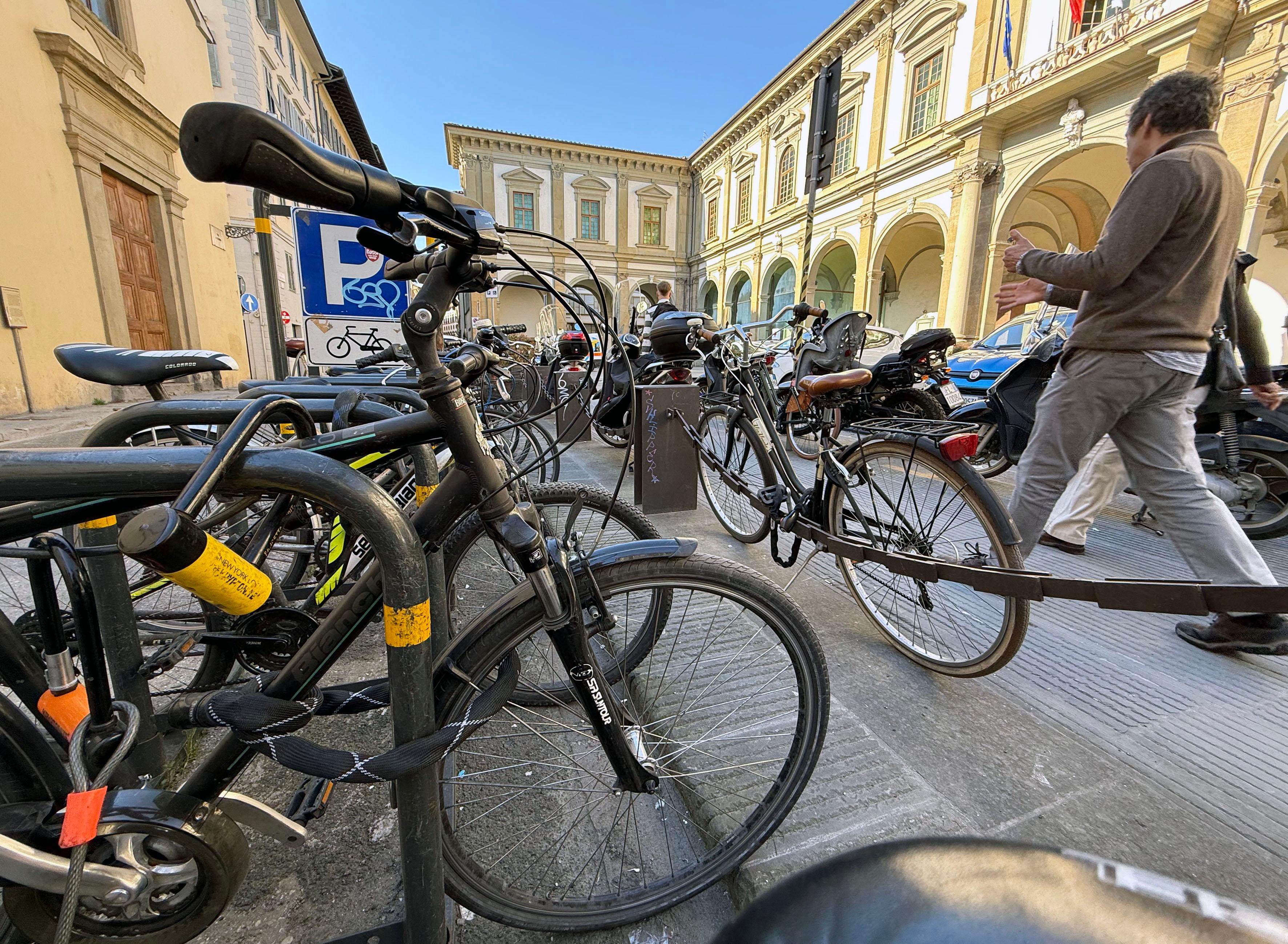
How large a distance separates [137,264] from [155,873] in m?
13.1

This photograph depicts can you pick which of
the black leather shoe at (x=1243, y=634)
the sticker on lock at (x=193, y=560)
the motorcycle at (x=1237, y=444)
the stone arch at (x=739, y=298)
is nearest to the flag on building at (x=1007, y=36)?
the stone arch at (x=739, y=298)

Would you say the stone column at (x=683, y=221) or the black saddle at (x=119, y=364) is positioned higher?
the stone column at (x=683, y=221)

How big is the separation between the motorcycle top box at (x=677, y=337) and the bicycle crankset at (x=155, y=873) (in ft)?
8.79

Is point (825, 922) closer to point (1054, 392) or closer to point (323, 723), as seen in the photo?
point (323, 723)

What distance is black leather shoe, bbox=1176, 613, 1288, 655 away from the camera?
82.1 inches

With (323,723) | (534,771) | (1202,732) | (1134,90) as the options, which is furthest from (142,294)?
(1134,90)

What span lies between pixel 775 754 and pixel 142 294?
1341cm

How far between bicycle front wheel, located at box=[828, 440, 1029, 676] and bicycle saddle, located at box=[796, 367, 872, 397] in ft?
1.18

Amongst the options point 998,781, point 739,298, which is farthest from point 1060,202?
point 998,781

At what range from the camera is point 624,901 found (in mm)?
1229

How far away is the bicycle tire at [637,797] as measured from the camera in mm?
1124

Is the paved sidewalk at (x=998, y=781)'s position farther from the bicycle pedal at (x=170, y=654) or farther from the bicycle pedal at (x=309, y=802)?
the bicycle pedal at (x=170, y=654)

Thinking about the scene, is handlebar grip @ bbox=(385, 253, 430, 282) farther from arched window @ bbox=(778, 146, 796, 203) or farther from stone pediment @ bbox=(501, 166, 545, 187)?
stone pediment @ bbox=(501, 166, 545, 187)

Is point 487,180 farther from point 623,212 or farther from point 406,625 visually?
point 406,625
